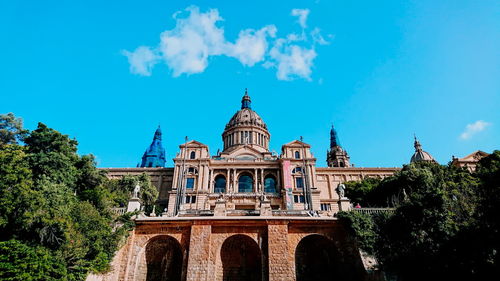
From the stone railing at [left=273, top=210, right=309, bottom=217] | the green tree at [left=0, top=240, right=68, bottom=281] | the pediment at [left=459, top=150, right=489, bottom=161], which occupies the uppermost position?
the pediment at [left=459, top=150, right=489, bottom=161]

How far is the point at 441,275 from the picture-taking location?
1422 cm

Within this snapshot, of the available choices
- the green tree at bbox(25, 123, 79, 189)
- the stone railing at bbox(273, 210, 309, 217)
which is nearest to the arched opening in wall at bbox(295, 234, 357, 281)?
the stone railing at bbox(273, 210, 309, 217)

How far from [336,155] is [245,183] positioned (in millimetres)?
24074

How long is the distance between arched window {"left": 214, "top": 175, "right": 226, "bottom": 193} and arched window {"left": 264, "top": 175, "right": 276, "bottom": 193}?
6195mm

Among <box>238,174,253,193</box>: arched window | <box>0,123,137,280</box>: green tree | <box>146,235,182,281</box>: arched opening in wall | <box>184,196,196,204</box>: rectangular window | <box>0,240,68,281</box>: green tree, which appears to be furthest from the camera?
<box>238,174,253,193</box>: arched window

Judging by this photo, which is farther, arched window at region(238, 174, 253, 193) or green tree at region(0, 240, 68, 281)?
arched window at region(238, 174, 253, 193)

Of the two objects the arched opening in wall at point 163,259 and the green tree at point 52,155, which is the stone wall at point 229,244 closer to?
the arched opening in wall at point 163,259

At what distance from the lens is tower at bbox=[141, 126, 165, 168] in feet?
272

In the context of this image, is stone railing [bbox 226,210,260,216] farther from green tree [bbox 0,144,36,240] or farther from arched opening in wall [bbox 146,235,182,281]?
green tree [bbox 0,144,36,240]

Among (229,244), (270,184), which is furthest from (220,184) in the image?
(229,244)

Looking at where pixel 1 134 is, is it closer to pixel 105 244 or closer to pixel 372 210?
pixel 105 244

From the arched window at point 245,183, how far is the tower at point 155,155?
146 feet

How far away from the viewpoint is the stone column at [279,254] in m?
17.2

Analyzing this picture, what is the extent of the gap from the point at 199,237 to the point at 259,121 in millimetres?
43647
